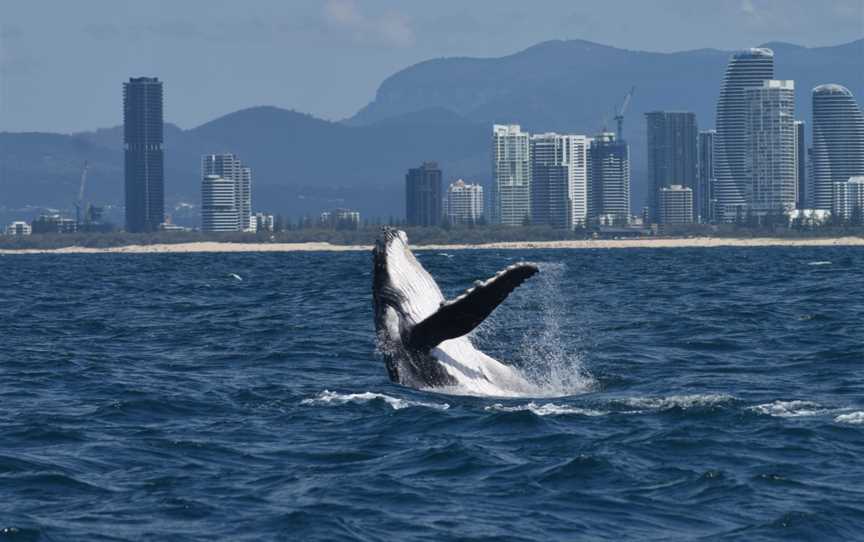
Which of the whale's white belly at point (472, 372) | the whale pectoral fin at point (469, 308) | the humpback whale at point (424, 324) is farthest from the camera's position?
the whale's white belly at point (472, 372)

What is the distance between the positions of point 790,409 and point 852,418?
1002 millimetres

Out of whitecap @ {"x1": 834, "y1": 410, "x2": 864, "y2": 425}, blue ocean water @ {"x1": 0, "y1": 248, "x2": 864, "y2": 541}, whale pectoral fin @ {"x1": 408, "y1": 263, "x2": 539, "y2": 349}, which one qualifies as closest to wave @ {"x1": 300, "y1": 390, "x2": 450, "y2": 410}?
blue ocean water @ {"x1": 0, "y1": 248, "x2": 864, "y2": 541}

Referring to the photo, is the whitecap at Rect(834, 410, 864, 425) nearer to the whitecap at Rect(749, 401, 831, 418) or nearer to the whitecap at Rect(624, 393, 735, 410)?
the whitecap at Rect(749, 401, 831, 418)

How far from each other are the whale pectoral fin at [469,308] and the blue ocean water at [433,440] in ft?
3.53

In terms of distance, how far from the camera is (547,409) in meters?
18.7

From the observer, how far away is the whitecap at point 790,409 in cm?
1841

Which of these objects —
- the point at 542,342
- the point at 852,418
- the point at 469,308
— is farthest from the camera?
the point at 542,342

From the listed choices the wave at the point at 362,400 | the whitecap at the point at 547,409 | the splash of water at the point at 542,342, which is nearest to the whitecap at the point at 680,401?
the whitecap at the point at 547,409

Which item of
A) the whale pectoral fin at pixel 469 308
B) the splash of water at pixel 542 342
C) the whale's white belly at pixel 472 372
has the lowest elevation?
the splash of water at pixel 542 342

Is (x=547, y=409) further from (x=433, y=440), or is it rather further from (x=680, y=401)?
(x=433, y=440)

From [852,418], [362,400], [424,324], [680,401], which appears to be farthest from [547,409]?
[852,418]

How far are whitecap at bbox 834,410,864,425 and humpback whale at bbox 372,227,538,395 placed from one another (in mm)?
4125

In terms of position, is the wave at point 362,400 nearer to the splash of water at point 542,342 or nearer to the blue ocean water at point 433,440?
the blue ocean water at point 433,440

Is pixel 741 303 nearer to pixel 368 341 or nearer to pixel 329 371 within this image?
pixel 368 341
